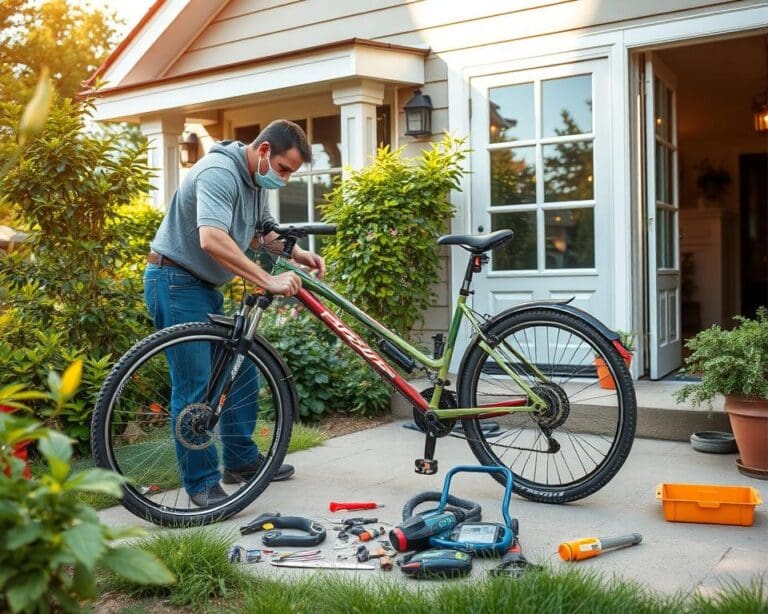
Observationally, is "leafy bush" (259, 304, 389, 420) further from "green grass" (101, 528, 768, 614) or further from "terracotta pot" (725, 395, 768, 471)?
"green grass" (101, 528, 768, 614)

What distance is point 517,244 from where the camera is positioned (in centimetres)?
568

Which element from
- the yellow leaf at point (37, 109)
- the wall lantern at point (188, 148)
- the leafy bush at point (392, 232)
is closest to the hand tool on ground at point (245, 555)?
the yellow leaf at point (37, 109)

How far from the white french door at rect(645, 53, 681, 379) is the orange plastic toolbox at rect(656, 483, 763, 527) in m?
2.41

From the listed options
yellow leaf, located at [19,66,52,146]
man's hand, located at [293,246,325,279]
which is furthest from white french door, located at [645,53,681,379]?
yellow leaf, located at [19,66,52,146]

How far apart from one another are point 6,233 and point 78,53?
1146 centimetres

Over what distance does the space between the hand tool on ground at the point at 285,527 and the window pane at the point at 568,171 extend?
3.29m

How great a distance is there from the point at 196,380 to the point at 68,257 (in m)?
1.64

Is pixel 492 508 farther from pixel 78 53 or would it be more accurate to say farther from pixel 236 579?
pixel 78 53

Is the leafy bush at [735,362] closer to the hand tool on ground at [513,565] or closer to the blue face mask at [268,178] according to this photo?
the hand tool on ground at [513,565]

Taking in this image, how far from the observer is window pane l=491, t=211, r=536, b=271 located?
5.61 meters

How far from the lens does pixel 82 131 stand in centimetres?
423

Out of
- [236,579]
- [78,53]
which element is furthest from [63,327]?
[78,53]

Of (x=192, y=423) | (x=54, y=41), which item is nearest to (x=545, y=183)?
(x=192, y=423)

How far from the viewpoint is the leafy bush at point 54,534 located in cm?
123
